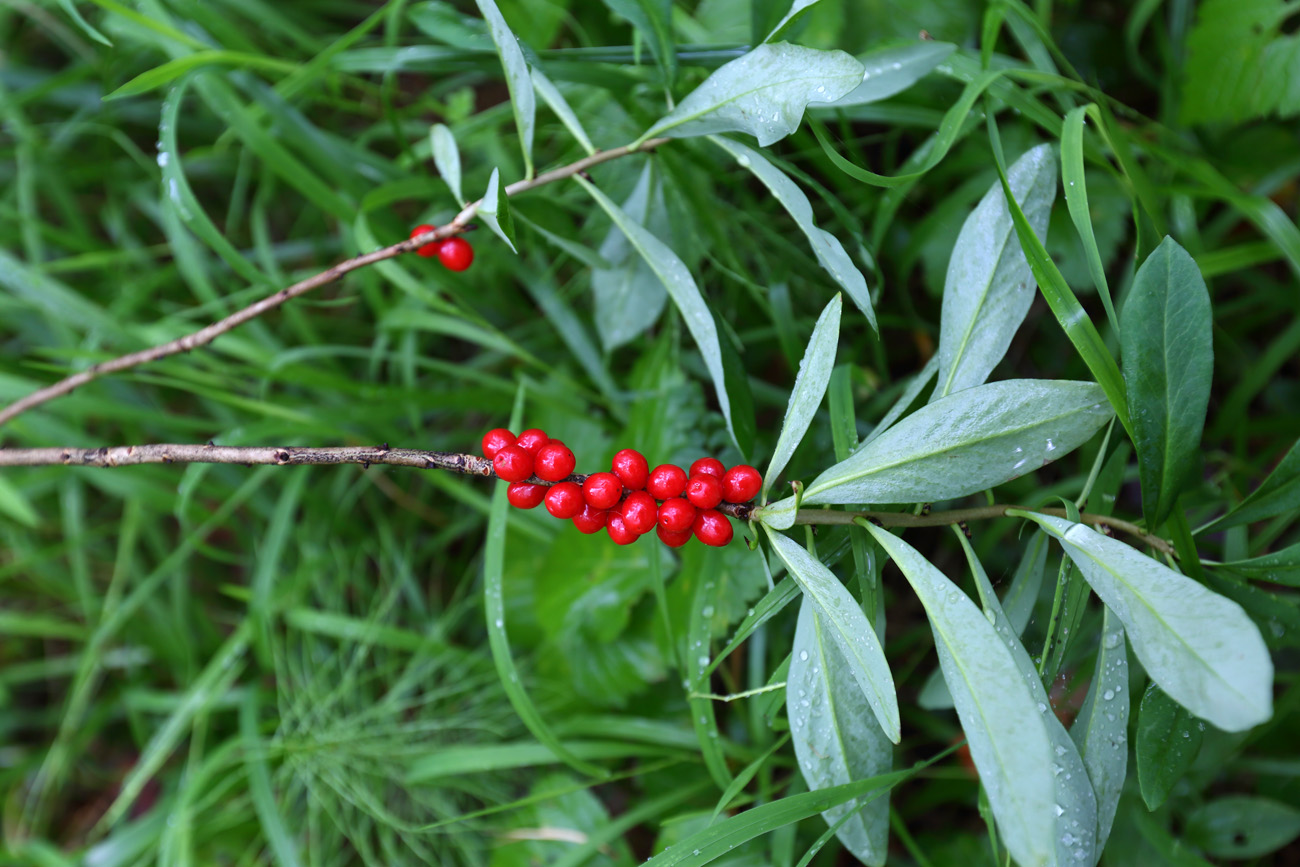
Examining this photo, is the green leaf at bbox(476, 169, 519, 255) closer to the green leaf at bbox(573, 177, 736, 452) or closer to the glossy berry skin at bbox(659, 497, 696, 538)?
the green leaf at bbox(573, 177, 736, 452)

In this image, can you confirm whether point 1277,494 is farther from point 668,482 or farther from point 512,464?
point 512,464

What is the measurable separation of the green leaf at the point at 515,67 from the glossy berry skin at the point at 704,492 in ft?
1.72

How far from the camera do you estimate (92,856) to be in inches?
75.5

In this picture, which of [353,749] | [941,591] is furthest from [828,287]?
[353,749]

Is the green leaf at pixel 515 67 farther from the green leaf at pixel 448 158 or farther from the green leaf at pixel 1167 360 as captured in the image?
the green leaf at pixel 1167 360

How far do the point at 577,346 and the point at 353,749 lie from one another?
104cm

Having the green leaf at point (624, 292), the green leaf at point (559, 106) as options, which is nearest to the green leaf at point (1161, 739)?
the green leaf at point (624, 292)

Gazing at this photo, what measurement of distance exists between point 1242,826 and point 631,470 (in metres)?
1.30

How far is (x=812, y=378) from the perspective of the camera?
858mm

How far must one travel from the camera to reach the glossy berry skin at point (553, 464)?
896mm

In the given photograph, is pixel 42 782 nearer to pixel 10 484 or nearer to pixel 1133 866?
pixel 10 484

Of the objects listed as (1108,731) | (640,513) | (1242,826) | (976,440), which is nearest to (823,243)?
(976,440)

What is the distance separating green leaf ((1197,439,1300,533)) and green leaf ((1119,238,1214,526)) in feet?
0.41

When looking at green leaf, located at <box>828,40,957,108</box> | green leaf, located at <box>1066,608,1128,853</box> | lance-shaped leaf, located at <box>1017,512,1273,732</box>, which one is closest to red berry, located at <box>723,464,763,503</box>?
lance-shaped leaf, located at <box>1017,512,1273,732</box>
